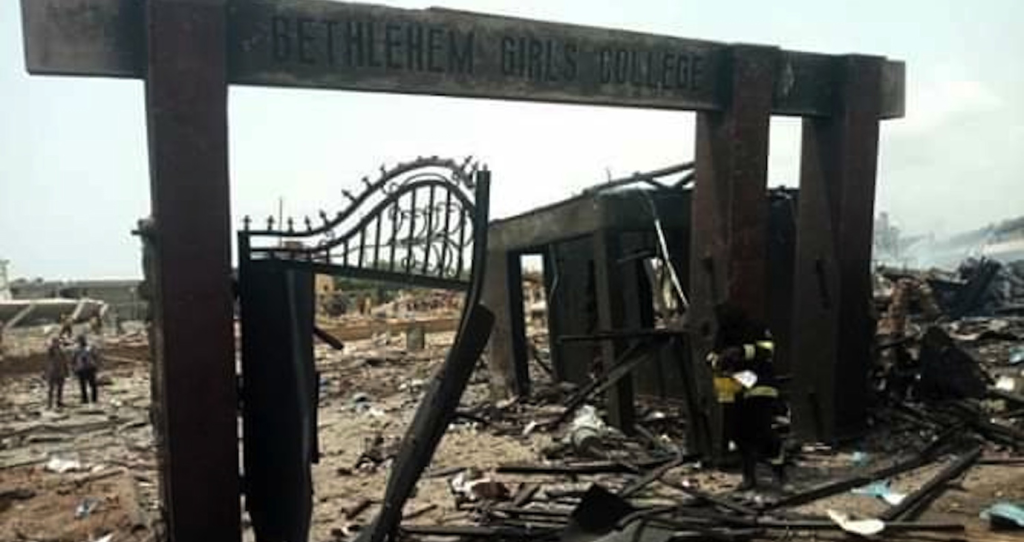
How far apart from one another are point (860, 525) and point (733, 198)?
3.38 meters

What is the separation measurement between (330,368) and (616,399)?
13.6 metres

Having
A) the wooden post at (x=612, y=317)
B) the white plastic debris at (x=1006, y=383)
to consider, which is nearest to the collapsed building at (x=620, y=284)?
the wooden post at (x=612, y=317)

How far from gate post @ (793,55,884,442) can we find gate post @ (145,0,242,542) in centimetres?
630

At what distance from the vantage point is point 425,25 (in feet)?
22.1

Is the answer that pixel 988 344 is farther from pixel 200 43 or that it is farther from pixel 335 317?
pixel 335 317

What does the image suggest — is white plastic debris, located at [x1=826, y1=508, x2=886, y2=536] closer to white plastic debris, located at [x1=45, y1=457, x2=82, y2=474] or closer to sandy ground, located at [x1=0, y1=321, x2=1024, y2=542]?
sandy ground, located at [x1=0, y1=321, x2=1024, y2=542]

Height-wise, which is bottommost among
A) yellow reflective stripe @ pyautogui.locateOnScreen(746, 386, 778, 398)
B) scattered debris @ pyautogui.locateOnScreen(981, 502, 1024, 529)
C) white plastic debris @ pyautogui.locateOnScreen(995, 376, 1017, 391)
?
white plastic debris @ pyautogui.locateOnScreen(995, 376, 1017, 391)

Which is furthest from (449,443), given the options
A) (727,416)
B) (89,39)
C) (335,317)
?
(335,317)

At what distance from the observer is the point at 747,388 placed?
798 centimetres

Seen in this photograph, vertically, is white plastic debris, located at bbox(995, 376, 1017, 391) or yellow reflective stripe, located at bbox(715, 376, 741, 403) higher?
yellow reflective stripe, located at bbox(715, 376, 741, 403)

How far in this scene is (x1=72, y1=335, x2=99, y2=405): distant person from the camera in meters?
19.7

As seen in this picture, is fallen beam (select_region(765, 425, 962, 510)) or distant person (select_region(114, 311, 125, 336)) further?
distant person (select_region(114, 311, 125, 336))

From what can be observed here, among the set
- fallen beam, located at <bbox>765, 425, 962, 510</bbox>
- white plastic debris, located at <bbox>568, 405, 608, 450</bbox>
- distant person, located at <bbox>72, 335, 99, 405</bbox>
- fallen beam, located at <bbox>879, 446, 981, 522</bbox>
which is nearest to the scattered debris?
fallen beam, located at <bbox>879, 446, 981, 522</bbox>

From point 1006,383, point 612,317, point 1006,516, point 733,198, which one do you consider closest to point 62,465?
point 612,317
